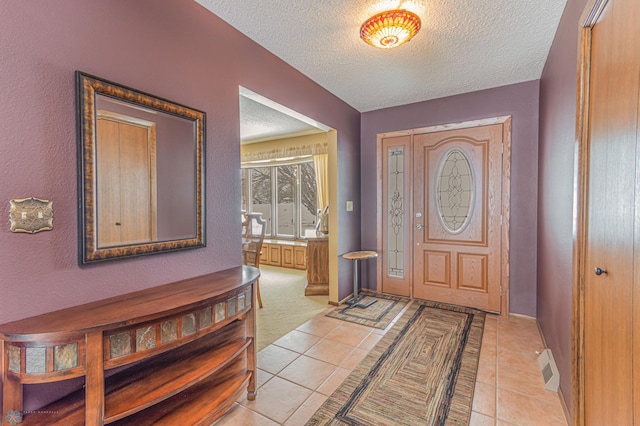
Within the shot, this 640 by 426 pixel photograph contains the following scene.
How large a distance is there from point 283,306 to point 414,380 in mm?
1922

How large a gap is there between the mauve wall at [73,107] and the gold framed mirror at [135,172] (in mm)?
51

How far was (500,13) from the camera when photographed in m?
1.93

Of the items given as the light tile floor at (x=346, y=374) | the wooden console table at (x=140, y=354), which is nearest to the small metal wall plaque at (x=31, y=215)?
the wooden console table at (x=140, y=354)

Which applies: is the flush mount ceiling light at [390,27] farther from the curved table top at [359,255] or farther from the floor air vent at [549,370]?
the floor air vent at [549,370]

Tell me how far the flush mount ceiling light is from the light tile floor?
245cm

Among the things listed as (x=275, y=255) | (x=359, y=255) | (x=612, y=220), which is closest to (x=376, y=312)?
(x=359, y=255)

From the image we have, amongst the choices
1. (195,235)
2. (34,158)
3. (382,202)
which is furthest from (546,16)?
(34,158)

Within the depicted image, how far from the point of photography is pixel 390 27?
1.86 metres

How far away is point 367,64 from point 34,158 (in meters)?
2.47

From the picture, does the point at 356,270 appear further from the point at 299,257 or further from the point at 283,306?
the point at 299,257

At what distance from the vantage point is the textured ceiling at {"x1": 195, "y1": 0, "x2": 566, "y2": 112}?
6.10 ft

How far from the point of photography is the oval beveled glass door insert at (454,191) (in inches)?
132

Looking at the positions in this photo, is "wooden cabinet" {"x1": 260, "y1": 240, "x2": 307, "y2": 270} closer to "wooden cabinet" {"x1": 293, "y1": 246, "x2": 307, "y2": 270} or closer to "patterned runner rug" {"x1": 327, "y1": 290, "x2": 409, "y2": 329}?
"wooden cabinet" {"x1": 293, "y1": 246, "x2": 307, "y2": 270}

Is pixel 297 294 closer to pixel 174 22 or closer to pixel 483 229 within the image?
pixel 483 229
